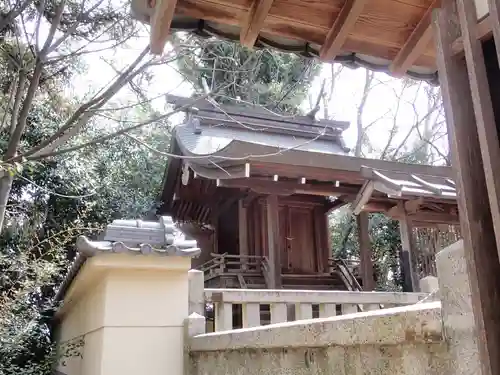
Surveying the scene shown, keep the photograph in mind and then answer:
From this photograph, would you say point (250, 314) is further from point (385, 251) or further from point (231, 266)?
point (385, 251)

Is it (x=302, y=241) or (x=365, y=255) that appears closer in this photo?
(x=365, y=255)

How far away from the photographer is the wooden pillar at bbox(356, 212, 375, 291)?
8.49 meters

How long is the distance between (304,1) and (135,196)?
1110cm

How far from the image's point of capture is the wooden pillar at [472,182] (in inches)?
45.8

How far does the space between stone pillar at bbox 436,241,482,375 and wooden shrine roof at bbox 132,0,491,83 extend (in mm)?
1237

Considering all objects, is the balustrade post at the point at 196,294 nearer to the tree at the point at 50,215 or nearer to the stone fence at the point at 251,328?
the stone fence at the point at 251,328

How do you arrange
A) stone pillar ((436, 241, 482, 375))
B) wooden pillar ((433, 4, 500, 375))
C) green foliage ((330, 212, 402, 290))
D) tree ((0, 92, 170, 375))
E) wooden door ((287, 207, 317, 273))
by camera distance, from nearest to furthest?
1. wooden pillar ((433, 4, 500, 375))
2. stone pillar ((436, 241, 482, 375))
3. tree ((0, 92, 170, 375))
4. wooden door ((287, 207, 317, 273))
5. green foliage ((330, 212, 402, 290))

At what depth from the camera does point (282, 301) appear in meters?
4.12

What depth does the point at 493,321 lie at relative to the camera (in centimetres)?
116

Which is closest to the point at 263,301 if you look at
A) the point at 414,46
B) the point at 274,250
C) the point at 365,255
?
the point at 414,46

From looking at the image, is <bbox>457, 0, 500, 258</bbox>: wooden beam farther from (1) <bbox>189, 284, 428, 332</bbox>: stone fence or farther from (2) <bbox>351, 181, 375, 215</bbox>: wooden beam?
(2) <bbox>351, 181, 375, 215</bbox>: wooden beam

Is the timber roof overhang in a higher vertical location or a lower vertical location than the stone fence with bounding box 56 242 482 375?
A: higher

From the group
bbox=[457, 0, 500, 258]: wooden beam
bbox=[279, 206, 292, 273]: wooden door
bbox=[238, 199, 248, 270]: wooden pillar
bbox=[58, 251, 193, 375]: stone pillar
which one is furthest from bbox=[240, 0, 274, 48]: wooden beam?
bbox=[279, 206, 292, 273]: wooden door

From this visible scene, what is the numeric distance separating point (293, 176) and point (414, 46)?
6.25 m
